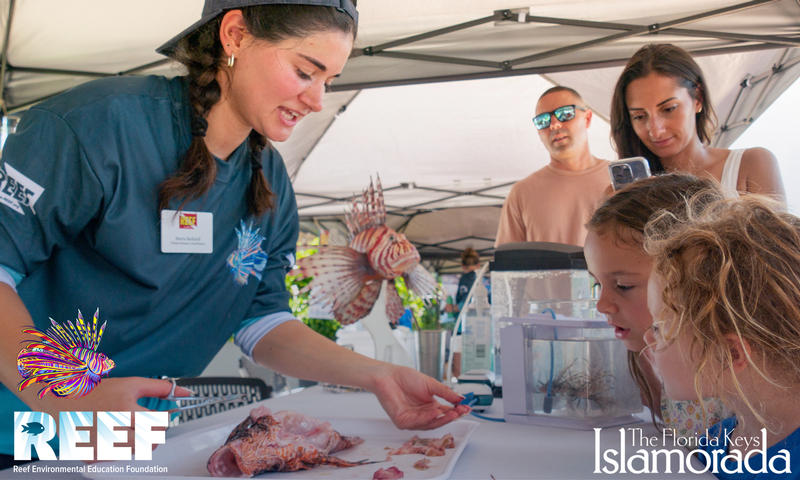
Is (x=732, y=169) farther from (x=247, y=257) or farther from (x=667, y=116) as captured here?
(x=247, y=257)

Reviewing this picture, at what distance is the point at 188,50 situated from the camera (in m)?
1.12

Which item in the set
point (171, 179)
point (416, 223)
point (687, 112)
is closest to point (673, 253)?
point (171, 179)

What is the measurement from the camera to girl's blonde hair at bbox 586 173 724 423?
0.93 metres

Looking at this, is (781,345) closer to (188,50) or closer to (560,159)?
(188,50)

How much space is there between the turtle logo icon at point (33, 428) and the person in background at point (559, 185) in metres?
1.97

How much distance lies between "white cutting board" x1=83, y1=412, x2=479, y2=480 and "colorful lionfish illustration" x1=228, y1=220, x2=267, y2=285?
0.34 m

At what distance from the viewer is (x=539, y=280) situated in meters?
1.44

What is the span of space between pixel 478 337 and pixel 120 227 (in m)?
1.10

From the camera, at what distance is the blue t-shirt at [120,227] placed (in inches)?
34.4

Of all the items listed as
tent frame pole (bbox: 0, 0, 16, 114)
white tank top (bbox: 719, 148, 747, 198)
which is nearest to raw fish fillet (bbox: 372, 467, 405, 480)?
white tank top (bbox: 719, 148, 747, 198)

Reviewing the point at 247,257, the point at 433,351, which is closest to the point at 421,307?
the point at 433,351

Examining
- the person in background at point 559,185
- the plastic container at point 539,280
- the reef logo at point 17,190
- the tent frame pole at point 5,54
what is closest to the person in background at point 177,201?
the reef logo at point 17,190

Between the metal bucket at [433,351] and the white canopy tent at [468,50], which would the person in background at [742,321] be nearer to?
the metal bucket at [433,351]

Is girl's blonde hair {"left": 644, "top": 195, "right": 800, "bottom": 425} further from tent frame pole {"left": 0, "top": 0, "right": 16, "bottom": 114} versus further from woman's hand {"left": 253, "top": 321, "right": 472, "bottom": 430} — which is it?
tent frame pole {"left": 0, "top": 0, "right": 16, "bottom": 114}
